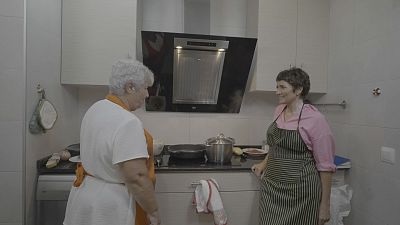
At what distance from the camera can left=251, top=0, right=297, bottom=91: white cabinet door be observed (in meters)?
1.78

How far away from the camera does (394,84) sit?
4.13ft

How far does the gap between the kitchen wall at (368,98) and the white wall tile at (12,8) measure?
1861 mm

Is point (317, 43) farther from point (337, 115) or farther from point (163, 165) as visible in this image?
point (163, 165)

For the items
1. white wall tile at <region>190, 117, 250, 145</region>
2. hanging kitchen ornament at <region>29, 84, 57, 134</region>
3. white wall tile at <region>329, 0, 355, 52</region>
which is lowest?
white wall tile at <region>190, 117, 250, 145</region>

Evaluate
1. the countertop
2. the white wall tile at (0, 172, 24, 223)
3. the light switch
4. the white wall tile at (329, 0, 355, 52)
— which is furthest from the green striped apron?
the white wall tile at (0, 172, 24, 223)

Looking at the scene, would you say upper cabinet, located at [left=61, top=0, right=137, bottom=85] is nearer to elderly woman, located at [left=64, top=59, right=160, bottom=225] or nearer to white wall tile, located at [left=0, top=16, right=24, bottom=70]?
white wall tile, located at [left=0, top=16, right=24, bottom=70]

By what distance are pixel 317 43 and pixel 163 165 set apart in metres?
1.41

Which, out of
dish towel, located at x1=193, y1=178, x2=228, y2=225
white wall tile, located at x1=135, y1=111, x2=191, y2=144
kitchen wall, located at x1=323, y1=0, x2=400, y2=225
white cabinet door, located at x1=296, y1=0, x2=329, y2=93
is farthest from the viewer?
white wall tile, located at x1=135, y1=111, x2=191, y2=144

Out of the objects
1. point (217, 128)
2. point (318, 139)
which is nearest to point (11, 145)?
point (217, 128)

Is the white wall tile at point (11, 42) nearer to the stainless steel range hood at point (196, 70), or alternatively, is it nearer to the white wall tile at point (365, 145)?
the stainless steel range hood at point (196, 70)

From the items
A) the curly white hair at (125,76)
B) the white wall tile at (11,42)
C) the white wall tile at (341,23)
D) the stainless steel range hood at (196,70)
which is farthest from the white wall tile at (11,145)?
the white wall tile at (341,23)

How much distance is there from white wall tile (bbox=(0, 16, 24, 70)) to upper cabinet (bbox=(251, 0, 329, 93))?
142 cm

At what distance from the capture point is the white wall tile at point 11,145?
4.02 feet

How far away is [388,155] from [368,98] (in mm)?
345
